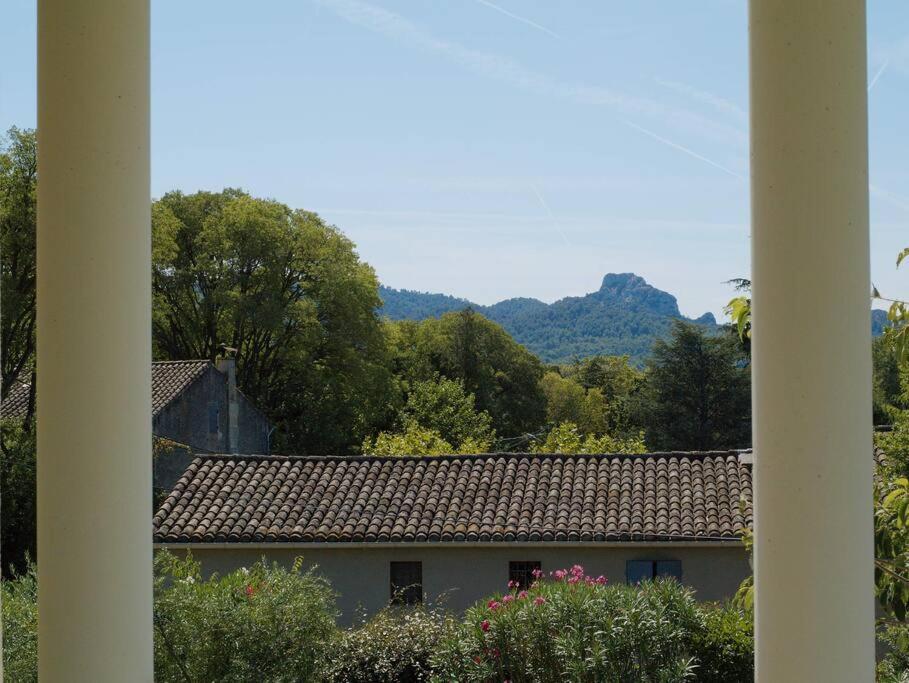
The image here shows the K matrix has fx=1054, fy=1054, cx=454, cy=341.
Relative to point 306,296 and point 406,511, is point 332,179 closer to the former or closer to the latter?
point 306,296

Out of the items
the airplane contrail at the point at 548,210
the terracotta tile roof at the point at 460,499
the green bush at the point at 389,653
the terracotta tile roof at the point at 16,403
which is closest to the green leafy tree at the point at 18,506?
the terracotta tile roof at the point at 16,403

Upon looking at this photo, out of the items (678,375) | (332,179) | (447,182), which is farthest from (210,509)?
(447,182)

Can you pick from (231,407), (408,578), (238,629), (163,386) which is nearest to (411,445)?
(231,407)

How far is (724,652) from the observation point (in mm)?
12531

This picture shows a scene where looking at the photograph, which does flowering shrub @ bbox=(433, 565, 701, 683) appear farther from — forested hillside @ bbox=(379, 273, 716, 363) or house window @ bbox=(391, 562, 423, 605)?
forested hillside @ bbox=(379, 273, 716, 363)

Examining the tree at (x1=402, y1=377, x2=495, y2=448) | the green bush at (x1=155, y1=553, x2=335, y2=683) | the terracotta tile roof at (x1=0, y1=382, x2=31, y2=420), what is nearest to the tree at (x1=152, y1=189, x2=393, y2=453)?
the tree at (x1=402, y1=377, x2=495, y2=448)

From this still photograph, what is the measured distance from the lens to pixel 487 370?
216 feet

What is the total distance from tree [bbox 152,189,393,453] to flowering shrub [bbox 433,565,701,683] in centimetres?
3731

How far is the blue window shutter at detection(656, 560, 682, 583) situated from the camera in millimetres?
21078

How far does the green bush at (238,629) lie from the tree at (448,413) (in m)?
43.7

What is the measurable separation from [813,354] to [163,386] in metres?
35.4

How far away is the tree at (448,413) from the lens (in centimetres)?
5606

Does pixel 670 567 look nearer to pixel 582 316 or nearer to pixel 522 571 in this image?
pixel 522 571

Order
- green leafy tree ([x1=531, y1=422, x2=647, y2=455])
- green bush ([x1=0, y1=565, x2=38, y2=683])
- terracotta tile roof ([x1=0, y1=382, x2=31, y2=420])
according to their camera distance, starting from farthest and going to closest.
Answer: green leafy tree ([x1=531, y1=422, x2=647, y2=455]) → terracotta tile roof ([x1=0, y1=382, x2=31, y2=420]) → green bush ([x1=0, y1=565, x2=38, y2=683])
